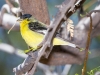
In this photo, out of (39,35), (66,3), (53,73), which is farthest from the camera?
(53,73)

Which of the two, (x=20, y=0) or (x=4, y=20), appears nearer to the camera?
(x=20, y=0)

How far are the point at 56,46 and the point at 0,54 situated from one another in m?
1.16

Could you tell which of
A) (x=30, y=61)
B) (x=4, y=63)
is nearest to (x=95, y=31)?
(x=30, y=61)

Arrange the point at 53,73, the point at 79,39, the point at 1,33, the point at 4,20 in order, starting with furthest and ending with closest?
1. the point at 1,33
2. the point at 53,73
3. the point at 4,20
4. the point at 79,39

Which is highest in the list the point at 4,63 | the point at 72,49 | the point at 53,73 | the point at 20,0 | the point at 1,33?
the point at 20,0

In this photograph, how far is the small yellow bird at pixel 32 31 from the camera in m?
0.69

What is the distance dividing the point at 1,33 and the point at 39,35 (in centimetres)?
101

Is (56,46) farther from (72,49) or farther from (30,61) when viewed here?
(30,61)

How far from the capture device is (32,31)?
29.6 inches

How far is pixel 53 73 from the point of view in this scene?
122cm

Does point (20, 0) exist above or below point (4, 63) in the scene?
above

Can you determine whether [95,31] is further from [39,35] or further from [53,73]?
[53,73]

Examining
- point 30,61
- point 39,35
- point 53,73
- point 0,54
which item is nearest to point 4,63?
point 0,54

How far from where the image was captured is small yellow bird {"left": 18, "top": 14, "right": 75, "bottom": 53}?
689 millimetres
